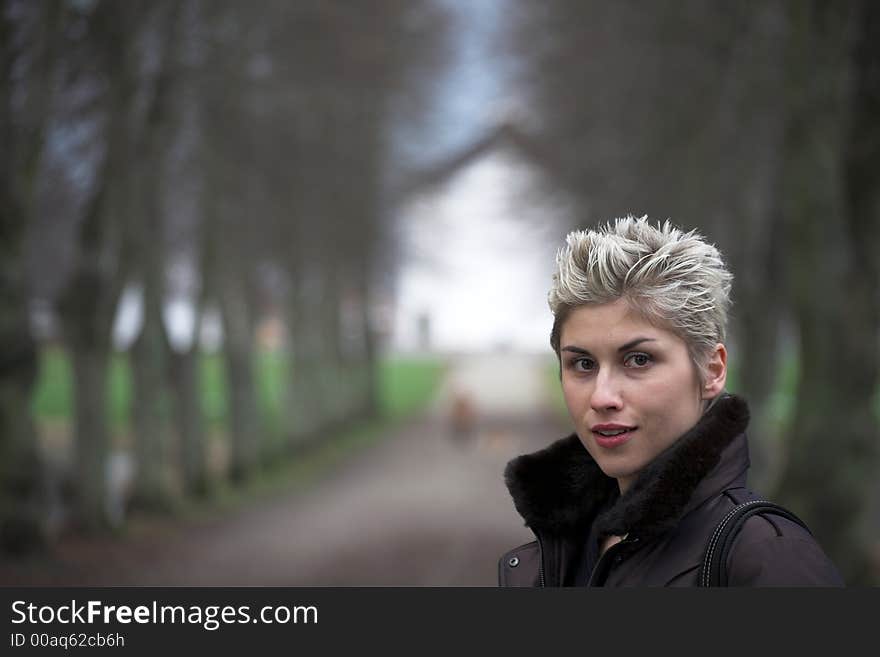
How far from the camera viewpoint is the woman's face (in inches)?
71.2


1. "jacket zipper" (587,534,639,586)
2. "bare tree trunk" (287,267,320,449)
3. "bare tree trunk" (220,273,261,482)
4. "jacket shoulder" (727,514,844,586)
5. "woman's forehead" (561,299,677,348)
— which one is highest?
"bare tree trunk" (287,267,320,449)

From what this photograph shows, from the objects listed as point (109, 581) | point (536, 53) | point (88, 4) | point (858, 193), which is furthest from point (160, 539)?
Result: point (536, 53)

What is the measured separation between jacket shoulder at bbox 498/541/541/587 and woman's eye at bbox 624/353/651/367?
43 centimetres

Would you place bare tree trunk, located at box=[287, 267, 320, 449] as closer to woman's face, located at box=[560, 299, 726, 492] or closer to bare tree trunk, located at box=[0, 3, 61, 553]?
bare tree trunk, located at box=[0, 3, 61, 553]

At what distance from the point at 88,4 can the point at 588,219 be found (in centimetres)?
1441

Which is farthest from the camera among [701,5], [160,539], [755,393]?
[755,393]

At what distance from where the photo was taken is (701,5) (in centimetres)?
1326

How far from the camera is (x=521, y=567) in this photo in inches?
79.9

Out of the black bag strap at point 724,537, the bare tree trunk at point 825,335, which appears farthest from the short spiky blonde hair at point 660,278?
the bare tree trunk at point 825,335

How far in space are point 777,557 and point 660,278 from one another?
0.47 m

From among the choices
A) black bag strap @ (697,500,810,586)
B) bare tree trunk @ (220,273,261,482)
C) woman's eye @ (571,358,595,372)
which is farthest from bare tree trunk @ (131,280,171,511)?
black bag strap @ (697,500,810,586)

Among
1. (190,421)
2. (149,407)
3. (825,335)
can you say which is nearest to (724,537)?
(825,335)

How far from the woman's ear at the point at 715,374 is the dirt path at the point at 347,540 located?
15.9 feet

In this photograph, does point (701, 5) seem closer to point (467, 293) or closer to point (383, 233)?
point (383, 233)
